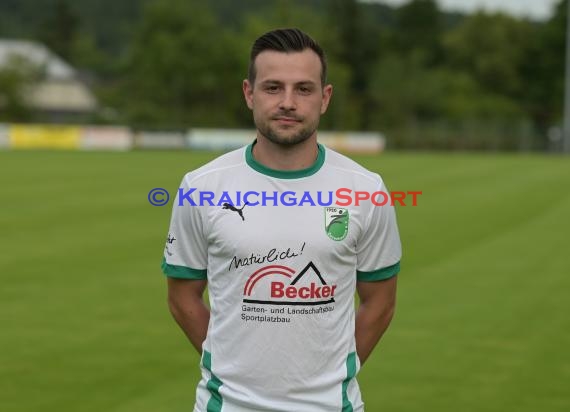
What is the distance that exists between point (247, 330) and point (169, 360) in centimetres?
459

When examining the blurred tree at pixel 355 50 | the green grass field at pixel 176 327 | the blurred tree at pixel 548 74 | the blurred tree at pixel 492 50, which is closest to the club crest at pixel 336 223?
the green grass field at pixel 176 327

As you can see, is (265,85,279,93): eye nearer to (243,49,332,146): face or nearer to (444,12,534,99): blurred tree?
(243,49,332,146): face

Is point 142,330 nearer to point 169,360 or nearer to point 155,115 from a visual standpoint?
point 169,360

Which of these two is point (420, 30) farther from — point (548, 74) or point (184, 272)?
point (184, 272)

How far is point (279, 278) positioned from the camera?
11.4 feet

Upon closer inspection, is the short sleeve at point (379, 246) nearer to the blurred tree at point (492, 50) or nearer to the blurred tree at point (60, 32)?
the blurred tree at point (492, 50)

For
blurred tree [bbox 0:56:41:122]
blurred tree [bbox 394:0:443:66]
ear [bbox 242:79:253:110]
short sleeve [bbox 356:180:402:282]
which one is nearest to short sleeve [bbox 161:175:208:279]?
ear [bbox 242:79:253:110]

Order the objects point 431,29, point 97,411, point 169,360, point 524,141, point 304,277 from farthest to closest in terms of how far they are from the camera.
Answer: point 431,29
point 524,141
point 169,360
point 97,411
point 304,277

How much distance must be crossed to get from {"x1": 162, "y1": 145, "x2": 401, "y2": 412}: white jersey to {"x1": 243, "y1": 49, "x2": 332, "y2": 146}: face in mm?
138

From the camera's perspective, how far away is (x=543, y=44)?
10225 cm

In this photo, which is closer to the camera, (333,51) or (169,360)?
(169,360)

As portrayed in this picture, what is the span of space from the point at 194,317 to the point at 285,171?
2.44 ft

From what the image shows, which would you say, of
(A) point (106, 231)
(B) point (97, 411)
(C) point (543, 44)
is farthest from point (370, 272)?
(C) point (543, 44)

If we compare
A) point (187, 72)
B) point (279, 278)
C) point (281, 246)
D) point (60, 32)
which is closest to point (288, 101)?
point (281, 246)
